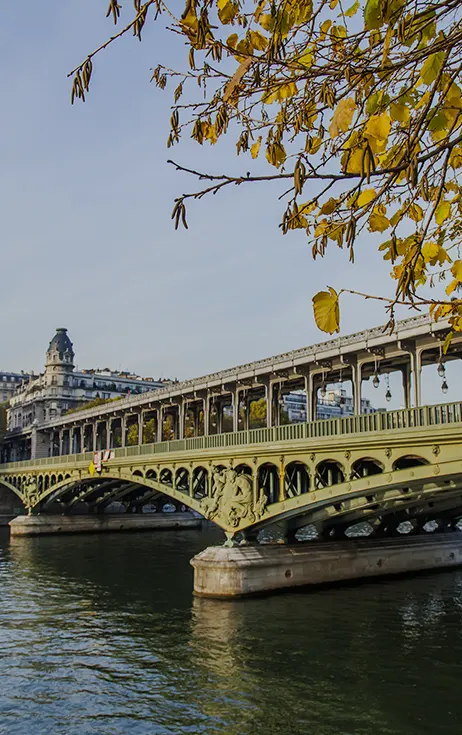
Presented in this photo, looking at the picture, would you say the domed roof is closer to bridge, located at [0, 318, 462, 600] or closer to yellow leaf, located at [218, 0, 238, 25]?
bridge, located at [0, 318, 462, 600]

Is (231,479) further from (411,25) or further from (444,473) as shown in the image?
(411,25)

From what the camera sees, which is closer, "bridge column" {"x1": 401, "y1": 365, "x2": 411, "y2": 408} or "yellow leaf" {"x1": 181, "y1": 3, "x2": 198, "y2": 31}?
"yellow leaf" {"x1": 181, "y1": 3, "x2": 198, "y2": 31}

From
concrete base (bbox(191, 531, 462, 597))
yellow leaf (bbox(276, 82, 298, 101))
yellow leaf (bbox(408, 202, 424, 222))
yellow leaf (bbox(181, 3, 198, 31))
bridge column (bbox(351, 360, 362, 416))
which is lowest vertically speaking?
concrete base (bbox(191, 531, 462, 597))

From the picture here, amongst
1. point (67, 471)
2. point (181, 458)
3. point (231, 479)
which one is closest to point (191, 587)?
point (231, 479)

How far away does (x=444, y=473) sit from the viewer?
1124 inches

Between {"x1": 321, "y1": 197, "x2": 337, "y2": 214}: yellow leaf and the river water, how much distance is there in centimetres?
1495

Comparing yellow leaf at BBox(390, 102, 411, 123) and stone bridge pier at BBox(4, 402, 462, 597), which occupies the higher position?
yellow leaf at BBox(390, 102, 411, 123)

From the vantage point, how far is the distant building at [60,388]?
136m

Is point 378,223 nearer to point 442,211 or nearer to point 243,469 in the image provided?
point 442,211

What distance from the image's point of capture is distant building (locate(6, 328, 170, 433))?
13625 cm

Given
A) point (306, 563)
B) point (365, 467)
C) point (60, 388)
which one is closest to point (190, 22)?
point (365, 467)

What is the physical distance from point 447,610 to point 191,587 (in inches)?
512

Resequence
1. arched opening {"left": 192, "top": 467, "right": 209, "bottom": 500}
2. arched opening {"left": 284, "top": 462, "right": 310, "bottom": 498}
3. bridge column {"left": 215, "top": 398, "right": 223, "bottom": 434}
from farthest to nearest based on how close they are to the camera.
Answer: bridge column {"left": 215, "top": 398, "right": 223, "bottom": 434} < arched opening {"left": 192, "top": 467, "right": 209, "bottom": 500} < arched opening {"left": 284, "top": 462, "right": 310, "bottom": 498}

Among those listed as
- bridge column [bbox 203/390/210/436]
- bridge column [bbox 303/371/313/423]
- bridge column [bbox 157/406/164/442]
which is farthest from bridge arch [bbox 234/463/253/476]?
bridge column [bbox 157/406/164/442]
